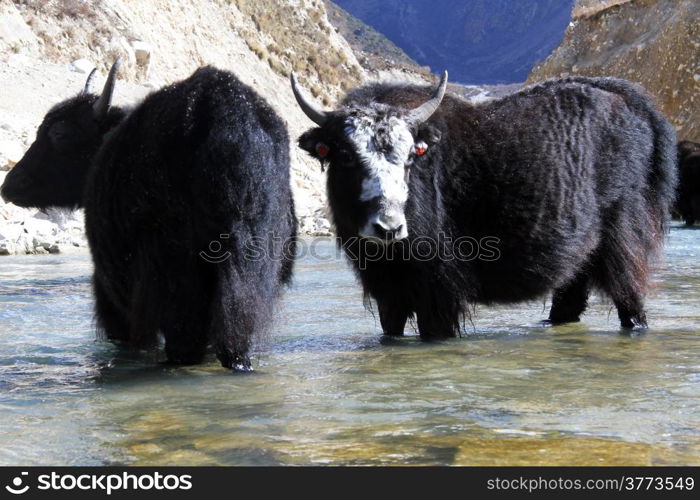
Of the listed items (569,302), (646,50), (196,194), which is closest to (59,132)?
(196,194)

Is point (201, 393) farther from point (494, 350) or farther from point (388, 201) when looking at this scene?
point (494, 350)

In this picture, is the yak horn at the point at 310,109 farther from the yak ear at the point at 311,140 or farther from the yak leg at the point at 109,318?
the yak leg at the point at 109,318

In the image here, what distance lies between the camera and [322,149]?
16.2 feet

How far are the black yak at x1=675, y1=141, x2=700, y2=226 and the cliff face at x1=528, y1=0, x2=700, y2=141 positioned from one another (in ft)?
20.5

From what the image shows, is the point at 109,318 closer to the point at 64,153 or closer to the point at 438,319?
the point at 64,153

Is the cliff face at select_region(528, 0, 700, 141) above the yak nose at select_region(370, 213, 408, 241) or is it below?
above

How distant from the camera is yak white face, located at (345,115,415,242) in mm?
4512

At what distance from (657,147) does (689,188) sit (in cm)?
1152

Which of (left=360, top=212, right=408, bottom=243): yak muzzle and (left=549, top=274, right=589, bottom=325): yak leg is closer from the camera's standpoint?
(left=360, top=212, right=408, bottom=243): yak muzzle

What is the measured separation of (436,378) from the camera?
4.17 metres

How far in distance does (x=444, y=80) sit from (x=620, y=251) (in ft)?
4.97

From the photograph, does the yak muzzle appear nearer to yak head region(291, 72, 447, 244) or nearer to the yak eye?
yak head region(291, 72, 447, 244)

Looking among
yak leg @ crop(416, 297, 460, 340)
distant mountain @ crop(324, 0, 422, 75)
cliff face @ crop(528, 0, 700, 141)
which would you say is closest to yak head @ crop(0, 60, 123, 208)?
yak leg @ crop(416, 297, 460, 340)

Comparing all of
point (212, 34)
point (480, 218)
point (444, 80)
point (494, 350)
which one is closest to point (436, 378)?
point (494, 350)
